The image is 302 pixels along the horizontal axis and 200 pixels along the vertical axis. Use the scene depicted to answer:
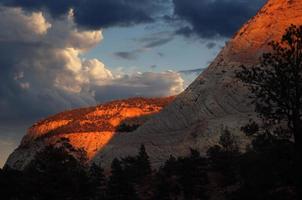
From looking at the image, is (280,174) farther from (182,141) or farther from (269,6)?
(269,6)

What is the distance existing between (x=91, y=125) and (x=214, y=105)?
6281 cm

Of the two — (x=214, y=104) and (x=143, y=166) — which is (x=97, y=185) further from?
(x=214, y=104)

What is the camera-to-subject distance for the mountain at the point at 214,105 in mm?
105875

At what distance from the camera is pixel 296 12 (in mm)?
116250

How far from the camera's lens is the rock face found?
15800 centimetres

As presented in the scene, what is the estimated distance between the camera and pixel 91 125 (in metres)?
168

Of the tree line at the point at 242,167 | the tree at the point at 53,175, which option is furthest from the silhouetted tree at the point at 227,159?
the tree at the point at 53,175

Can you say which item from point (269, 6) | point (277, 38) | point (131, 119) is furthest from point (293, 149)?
point (131, 119)

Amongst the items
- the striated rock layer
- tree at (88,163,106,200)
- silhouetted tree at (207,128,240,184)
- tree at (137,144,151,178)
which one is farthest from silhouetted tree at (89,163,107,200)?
the striated rock layer

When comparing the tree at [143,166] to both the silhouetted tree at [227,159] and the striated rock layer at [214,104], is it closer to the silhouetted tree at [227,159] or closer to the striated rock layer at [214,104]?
the silhouetted tree at [227,159]

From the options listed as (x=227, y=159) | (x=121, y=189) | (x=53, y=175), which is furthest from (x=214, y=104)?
(x=53, y=175)

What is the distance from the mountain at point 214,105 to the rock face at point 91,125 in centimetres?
2818

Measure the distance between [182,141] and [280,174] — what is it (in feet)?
249

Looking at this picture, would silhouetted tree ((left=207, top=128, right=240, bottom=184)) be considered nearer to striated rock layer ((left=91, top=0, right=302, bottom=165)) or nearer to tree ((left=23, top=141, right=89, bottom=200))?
striated rock layer ((left=91, top=0, right=302, bottom=165))
